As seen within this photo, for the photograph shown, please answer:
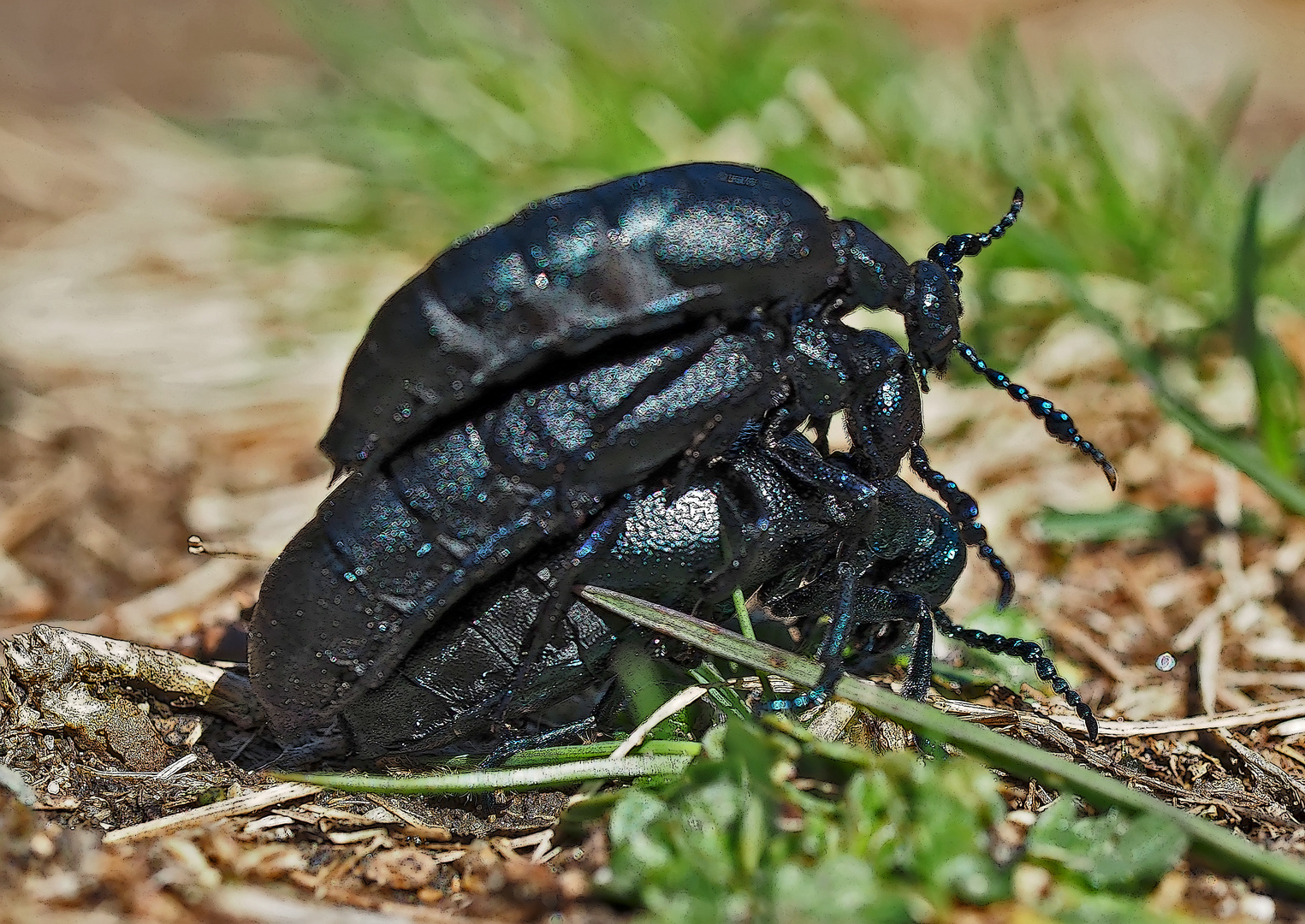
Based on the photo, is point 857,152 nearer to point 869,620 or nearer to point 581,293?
point 869,620

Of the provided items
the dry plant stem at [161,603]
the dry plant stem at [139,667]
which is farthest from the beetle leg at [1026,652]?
the dry plant stem at [161,603]

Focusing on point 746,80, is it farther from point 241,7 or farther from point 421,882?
point 241,7

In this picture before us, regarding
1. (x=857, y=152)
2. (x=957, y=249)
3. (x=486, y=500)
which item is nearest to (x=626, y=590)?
(x=486, y=500)

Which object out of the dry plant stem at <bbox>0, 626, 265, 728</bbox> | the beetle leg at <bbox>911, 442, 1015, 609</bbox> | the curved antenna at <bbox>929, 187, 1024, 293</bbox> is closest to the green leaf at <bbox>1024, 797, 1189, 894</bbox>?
the beetle leg at <bbox>911, 442, 1015, 609</bbox>

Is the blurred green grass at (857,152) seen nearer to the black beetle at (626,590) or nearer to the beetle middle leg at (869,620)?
the beetle middle leg at (869,620)

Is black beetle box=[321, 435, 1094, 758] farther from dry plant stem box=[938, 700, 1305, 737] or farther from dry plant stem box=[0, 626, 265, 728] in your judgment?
dry plant stem box=[0, 626, 265, 728]

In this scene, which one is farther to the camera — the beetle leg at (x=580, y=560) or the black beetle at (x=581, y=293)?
the beetle leg at (x=580, y=560)
